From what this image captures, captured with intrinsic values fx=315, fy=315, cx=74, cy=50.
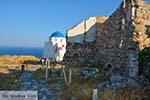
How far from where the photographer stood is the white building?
33.7 m

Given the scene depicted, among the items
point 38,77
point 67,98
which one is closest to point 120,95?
point 67,98

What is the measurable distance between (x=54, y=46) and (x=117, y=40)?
34.2 ft

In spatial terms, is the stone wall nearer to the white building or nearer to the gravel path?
the white building

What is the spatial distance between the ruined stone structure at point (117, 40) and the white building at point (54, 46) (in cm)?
503

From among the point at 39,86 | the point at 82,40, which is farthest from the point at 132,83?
the point at 82,40

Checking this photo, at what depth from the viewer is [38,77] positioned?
19.5m

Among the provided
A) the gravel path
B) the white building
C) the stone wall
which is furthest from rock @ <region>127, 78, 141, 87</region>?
the white building

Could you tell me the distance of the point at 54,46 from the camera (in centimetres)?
3431

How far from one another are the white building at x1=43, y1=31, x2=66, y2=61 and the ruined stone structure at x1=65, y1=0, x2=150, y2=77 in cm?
503

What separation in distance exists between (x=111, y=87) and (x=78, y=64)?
1193cm

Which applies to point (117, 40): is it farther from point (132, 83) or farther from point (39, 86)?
point (39, 86)

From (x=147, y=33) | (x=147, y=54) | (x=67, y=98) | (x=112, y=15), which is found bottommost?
(x=67, y=98)

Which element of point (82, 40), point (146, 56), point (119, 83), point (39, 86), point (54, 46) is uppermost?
point (82, 40)

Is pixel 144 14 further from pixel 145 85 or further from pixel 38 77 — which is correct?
pixel 38 77
